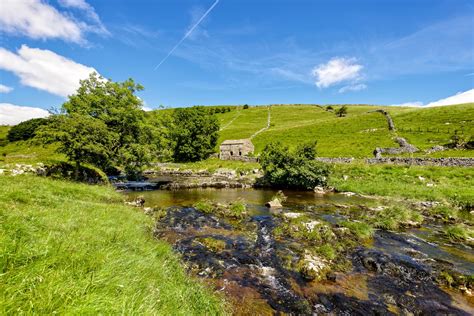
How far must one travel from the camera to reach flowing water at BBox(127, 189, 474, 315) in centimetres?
867

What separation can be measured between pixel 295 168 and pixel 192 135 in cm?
4228

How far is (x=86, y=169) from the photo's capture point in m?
29.1

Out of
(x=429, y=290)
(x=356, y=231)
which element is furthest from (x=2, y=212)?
(x=356, y=231)

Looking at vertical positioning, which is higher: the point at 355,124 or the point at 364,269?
the point at 355,124

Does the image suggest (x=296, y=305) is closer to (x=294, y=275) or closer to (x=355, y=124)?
(x=294, y=275)

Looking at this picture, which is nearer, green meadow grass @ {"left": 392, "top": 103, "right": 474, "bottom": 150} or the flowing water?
the flowing water

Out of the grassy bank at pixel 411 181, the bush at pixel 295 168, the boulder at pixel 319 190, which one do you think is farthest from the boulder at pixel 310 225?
the bush at pixel 295 168

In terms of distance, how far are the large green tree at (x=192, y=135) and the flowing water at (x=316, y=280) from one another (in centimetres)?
5034

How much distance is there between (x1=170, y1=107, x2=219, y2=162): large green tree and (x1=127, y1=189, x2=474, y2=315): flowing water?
50343 millimetres

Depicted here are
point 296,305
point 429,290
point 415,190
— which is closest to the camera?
point 296,305

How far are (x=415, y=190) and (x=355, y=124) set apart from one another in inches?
2704

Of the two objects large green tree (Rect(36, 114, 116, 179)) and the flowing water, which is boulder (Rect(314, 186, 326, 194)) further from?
large green tree (Rect(36, 114, 116, 179))

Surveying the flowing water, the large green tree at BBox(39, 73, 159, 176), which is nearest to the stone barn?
the large green tree at BBox(39, 73, 159, 176)

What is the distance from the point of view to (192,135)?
227 feet
